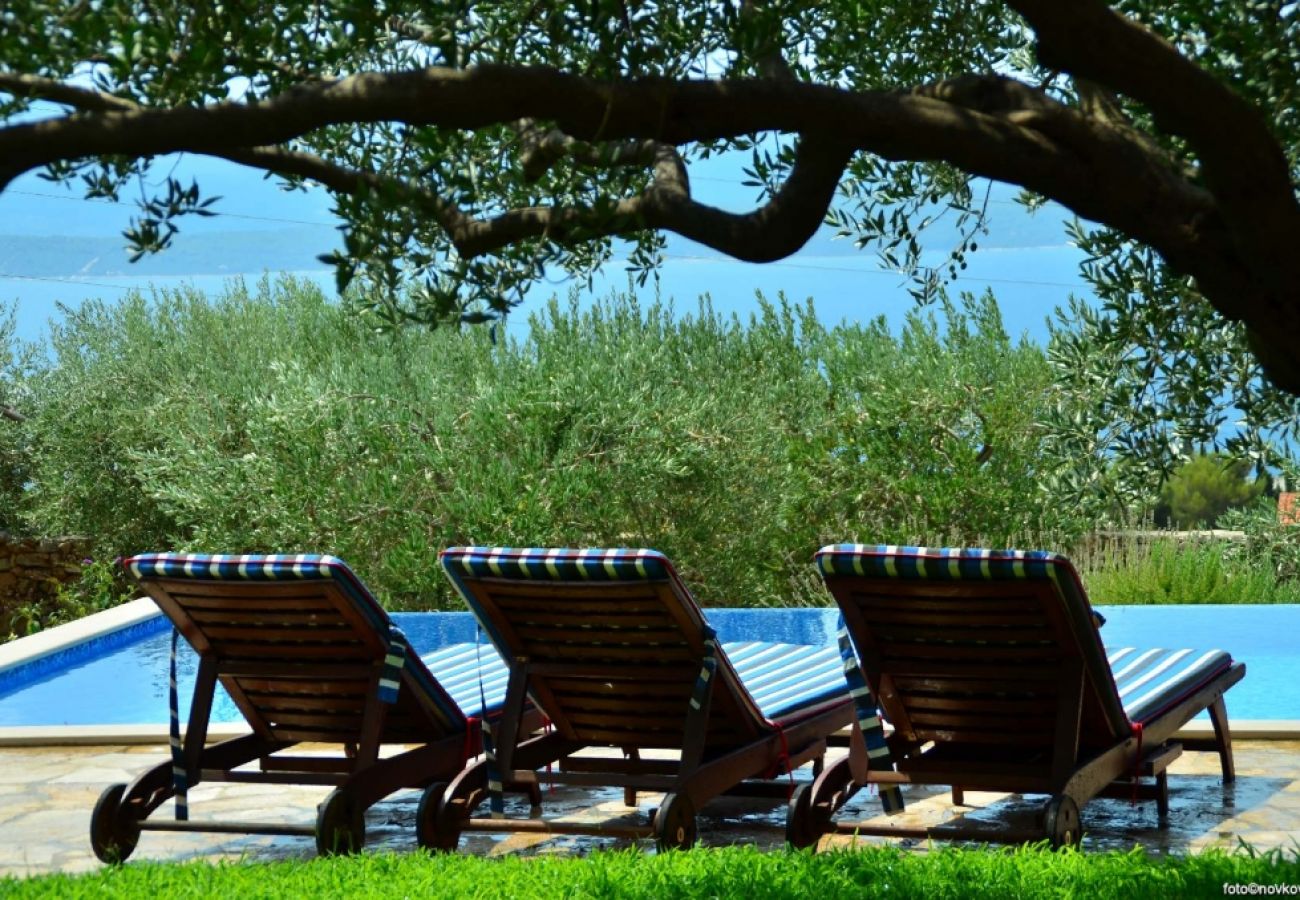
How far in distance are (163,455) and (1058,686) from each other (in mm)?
10638

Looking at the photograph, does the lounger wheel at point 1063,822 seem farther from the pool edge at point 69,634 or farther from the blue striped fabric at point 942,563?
the pool edge at point 69,634

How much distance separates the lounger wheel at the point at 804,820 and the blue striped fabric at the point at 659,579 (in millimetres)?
340

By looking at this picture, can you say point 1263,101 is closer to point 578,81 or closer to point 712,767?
point 578,81

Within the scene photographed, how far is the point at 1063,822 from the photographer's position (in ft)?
16.3

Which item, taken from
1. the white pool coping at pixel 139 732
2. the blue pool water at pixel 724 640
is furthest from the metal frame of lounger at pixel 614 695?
the blue pool water at pixel 724 640

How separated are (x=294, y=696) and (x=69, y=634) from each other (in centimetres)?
478

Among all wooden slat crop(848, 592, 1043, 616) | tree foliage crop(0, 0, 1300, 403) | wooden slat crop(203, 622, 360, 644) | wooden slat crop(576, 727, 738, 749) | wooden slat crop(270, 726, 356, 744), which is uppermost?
tree foliage crop(0, 0, 1300, 403)

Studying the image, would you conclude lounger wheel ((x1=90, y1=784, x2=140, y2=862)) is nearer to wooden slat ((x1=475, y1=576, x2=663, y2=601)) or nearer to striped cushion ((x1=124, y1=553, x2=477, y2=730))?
striped cushion ((x1=124, y1=553, x2=477, y2=730))

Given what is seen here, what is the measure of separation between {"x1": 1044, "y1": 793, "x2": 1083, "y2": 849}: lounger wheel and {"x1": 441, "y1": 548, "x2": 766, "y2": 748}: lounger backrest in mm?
1076

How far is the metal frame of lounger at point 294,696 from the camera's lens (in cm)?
538

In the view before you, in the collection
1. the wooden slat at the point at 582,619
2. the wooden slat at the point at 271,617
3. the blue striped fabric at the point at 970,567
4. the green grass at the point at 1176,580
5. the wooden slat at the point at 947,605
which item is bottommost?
the green grass at the point at 1176,580

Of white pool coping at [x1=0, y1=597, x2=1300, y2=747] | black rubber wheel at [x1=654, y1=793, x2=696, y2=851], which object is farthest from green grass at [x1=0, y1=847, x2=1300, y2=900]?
white pool coping at [x1=0, y1=597, x2=1300, y2=747]

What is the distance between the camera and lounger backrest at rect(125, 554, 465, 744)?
535cm

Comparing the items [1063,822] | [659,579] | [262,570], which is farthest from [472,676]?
[1063,822]
